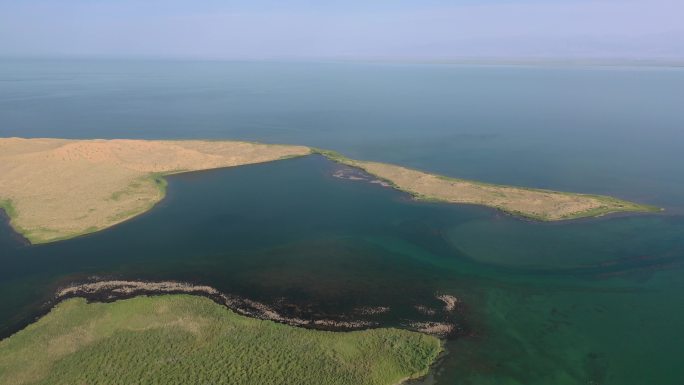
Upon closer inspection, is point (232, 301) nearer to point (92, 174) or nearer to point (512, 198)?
point (512, 198)

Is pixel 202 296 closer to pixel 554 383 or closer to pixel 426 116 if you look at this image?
→ pixel 554 383

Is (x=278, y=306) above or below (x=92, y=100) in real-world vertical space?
below

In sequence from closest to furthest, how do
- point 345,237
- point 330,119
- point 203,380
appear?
point 203,380
point 345,237
point 330,119

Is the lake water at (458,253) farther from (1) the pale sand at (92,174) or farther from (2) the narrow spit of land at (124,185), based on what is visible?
(1) the pale sand at (92,174)

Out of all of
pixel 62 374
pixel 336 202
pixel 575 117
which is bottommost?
pixel 62 374

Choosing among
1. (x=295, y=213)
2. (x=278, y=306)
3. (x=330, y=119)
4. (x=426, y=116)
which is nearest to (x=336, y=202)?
(x=295, y=213)

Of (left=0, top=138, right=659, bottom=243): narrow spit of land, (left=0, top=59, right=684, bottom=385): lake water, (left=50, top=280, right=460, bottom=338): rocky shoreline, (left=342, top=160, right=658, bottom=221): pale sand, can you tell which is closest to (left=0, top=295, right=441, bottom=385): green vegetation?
(left=50, top=280, right=460, bottom=338): rocky shoreline

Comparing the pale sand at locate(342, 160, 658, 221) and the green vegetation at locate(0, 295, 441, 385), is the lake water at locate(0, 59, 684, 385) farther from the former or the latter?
the green vegetation at locate(0, 295, 441, 385)
